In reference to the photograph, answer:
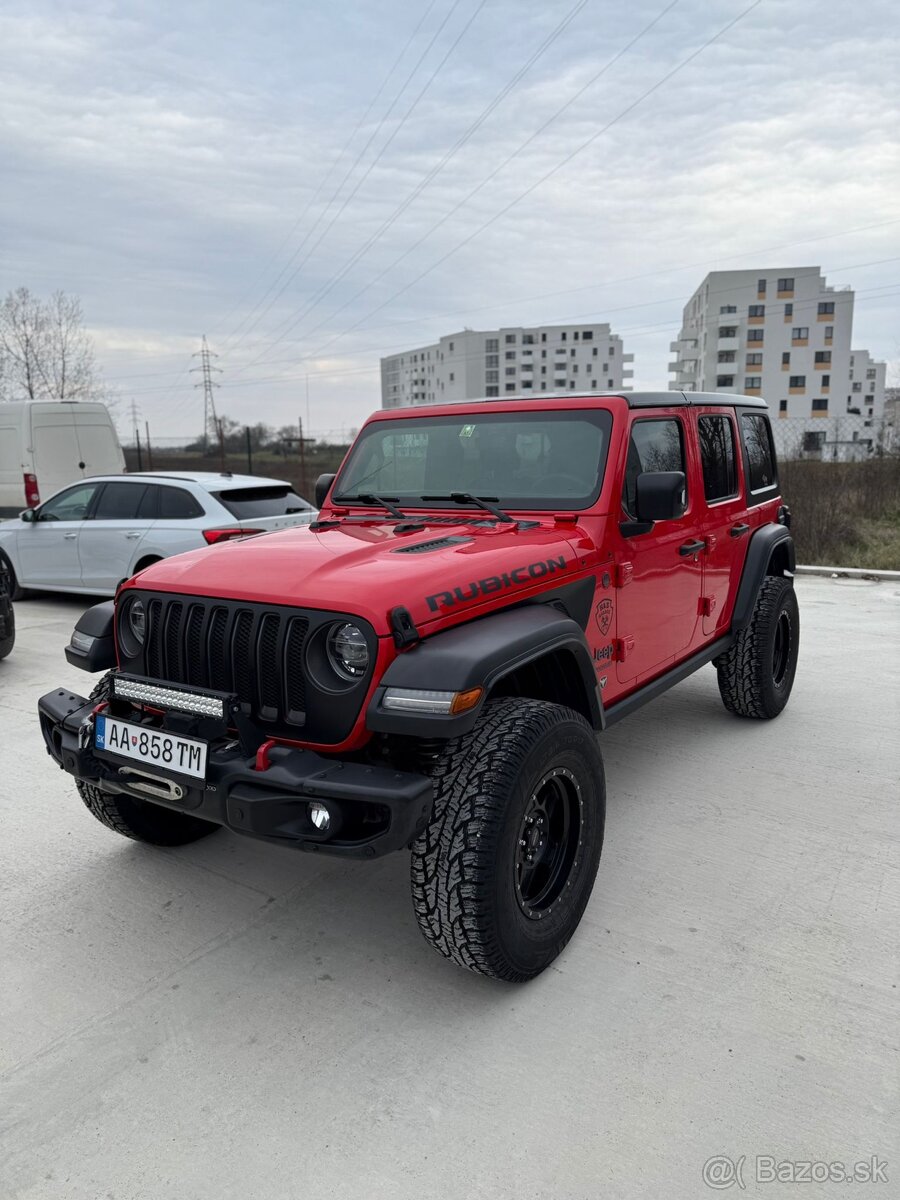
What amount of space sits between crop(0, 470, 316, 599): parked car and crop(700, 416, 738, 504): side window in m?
3.93

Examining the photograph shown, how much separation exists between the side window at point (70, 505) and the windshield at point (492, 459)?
5.25 m

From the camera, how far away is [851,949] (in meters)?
2.79

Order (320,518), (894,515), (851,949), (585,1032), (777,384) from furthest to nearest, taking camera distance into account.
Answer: (777,384) < (894,515) < (320,518) < (851,949) < (585,1032)

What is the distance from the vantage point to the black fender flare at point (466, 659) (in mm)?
2291

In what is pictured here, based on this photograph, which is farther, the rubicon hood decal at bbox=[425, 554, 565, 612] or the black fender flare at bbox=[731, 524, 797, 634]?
the black fender flare at bbox=[731, 524, 797, 634]

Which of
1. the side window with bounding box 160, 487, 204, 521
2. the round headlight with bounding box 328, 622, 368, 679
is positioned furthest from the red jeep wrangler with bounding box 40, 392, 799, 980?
the side window with bounding box 160, 487, 204, 521

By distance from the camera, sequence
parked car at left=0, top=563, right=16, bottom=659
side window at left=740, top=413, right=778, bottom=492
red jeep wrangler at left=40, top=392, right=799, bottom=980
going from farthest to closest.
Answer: parked car at left=0, top=563, right=16, bottom=659
side window at left=740, top=413, right=778, bottom=492
red jeep wrangler at left=40, top=392, right=799, bottom=980

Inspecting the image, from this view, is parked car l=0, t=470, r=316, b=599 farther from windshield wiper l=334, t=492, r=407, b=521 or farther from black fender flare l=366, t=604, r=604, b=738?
black fender flare l=366, t=604, r=604, b=738

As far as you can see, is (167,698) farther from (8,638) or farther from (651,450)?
(8,638)

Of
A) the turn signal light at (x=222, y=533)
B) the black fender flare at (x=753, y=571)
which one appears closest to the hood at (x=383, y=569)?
the black fender flare at (x=753, y=571)

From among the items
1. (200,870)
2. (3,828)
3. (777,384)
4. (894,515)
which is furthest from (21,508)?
(777,384)

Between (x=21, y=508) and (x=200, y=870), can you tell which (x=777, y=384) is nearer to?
(x=21, y=508)

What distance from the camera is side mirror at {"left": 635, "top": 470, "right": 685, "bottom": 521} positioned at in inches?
127

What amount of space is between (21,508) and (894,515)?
41.6ft
